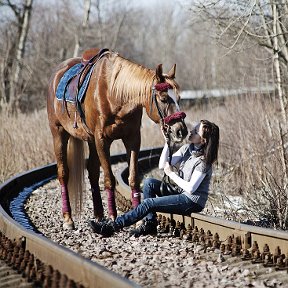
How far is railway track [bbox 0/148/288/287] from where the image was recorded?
4426mm

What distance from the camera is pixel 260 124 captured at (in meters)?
11.7

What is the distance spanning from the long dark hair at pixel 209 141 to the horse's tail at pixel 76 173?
2241mm

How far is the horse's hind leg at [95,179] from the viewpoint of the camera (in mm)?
7797

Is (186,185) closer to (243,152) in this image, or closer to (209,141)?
(209,141)

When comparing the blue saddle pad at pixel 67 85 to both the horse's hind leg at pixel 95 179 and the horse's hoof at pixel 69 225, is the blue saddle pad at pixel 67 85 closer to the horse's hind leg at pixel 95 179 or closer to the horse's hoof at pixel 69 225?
the horse's hind leg at pixel 95 179

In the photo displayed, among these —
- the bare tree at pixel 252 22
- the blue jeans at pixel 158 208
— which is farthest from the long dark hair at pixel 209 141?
the bare tree at pixel 252 22

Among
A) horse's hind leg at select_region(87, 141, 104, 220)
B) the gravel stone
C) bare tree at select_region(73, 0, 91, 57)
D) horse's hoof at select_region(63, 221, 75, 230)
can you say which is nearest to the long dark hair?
the gravel stone

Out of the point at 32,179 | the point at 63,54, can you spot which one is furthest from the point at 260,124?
the point at 63,54

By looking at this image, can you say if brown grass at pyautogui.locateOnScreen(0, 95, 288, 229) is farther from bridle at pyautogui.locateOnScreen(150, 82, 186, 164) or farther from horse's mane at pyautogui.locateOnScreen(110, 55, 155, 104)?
bridle at pyautogui.locateOnScreen(150, 82, 186, 164)

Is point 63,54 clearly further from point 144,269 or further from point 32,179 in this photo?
point 144,269

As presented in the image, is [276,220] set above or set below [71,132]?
below

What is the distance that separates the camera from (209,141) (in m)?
6.48

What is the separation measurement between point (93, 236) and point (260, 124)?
572 cm

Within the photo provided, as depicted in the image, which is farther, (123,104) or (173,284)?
(123,104)
